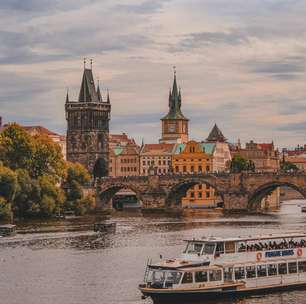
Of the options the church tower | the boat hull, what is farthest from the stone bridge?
the boat hull

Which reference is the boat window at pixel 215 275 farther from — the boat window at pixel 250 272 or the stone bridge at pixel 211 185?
the stone bridge at pixel 211 185

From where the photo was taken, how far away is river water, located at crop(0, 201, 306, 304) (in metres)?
57.5

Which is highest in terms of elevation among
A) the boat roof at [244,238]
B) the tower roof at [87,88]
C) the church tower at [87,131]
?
the tower roof at [87,88]

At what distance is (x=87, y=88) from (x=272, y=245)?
128 meters

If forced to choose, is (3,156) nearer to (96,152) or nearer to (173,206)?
(173,206)

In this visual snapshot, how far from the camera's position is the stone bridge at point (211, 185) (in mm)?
144350

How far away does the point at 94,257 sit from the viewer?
76.4 metres

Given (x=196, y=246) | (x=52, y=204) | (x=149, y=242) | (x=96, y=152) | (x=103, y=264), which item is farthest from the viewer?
(x=96, y=152)

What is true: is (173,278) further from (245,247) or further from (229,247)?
(245,247)

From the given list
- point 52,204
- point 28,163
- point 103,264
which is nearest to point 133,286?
point 103,264

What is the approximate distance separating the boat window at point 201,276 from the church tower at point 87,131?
129 metres

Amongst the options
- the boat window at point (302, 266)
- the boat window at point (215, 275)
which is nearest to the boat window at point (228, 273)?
the boat window at point (215, 275)

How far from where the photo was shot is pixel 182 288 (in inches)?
2122

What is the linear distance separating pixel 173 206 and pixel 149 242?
7122 centimetres
